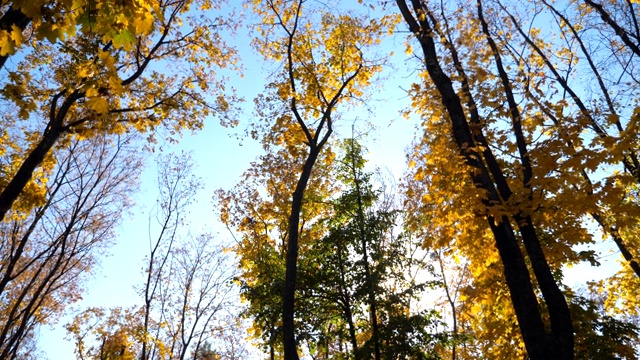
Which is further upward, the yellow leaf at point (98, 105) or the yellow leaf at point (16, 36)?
the yellow leaf at point (16, 36)

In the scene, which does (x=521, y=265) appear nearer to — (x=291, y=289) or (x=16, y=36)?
(x=291, y=289)

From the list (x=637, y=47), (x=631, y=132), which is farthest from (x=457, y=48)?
(x=637, y=47)

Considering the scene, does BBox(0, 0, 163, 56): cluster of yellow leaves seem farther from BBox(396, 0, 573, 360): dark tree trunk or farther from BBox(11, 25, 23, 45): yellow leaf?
BBox(396, 0, 573, 360): dark tree trunk

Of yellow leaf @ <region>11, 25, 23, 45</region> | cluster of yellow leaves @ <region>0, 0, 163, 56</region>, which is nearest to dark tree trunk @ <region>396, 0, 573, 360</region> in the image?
cluster of yellow leaves @ <region>0, 0, 163, 56</region>

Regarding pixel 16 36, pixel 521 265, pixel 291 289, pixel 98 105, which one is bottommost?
pixel 98 105

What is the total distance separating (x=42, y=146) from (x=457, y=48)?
7.60 meters

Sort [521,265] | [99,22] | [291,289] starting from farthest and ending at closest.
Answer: [291,289] < [521,265] < [99,22]

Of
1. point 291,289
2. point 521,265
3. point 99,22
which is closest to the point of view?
point 99,22

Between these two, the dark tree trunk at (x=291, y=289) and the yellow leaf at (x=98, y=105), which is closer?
the yellow leaf at (x=98, y=105)

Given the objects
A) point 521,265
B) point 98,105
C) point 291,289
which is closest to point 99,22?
point 98,105

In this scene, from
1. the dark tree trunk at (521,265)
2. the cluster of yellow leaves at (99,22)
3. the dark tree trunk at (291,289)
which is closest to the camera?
the cluster of yellow leaves at (99,22)

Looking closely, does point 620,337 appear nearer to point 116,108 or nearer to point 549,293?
point 549,293

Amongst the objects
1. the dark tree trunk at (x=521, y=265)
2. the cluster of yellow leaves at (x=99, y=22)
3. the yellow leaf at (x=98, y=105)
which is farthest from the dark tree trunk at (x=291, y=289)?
the cluster of yellow leaves at (x=99, y=22)

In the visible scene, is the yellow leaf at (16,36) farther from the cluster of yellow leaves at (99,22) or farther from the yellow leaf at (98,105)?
the yellow leaf at (98,105)
